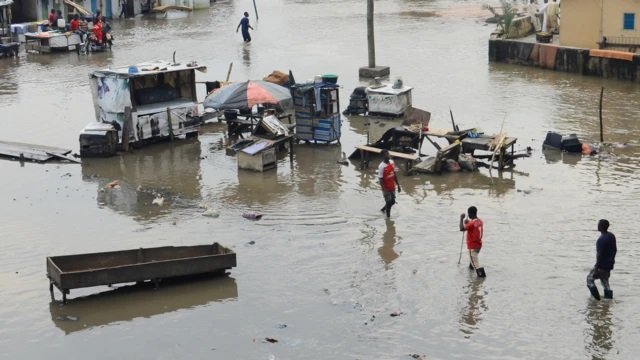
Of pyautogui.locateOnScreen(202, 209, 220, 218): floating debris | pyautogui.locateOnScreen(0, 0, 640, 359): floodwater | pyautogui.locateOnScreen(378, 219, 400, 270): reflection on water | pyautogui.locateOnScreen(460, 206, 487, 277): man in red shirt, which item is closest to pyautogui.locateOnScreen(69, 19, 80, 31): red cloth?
pyautogui.locateOnScreen(0, 0, 640, 359): floodwater

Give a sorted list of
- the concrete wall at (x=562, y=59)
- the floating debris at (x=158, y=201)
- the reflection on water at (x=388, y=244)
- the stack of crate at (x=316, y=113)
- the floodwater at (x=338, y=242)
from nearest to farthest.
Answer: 1. the floodwater at (x=338, y=242)
2. the reflection on water at (x=388, y=244)
3. the floating debris at (x=158, y=201)
4. the stack of crate at (x=316, y=113)
5. the concrete wall at (x=562, y=59)

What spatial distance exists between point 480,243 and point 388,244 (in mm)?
2173

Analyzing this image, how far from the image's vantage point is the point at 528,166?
2030cm

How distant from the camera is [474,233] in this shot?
45.3ft

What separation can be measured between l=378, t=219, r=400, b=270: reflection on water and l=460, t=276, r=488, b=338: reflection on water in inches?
58.4

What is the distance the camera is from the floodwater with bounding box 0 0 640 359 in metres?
12.3

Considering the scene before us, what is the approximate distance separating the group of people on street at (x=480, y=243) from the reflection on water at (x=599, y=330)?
24 centimetres

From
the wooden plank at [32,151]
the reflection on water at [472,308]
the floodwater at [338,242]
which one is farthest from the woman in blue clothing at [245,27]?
the reflection on water at [472,308]

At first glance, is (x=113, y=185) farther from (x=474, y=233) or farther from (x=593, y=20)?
(x=593, y=20)

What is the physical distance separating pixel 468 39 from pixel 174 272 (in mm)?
29115

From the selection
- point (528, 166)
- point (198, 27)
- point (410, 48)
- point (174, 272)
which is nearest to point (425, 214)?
point (528, 166)

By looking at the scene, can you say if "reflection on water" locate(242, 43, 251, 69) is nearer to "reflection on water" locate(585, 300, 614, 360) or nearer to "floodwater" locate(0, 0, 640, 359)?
"floodwater" locate(0, 0, 640, 359)

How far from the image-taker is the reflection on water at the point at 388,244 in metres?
15.0

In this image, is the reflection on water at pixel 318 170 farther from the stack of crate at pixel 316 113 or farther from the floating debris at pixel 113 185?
the floating debris at pixel 113 185
